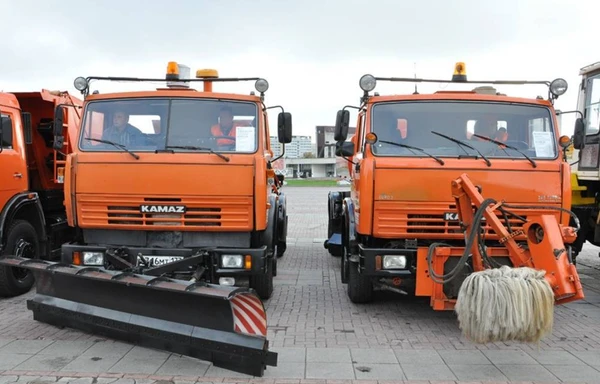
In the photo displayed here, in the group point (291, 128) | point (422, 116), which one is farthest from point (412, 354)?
point (291, 128)

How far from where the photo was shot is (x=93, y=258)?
18.5 ft

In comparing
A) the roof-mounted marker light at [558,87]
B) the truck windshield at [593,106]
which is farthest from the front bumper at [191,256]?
the truck windshield at [593,106]

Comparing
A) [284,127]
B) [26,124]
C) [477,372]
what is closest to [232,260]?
[284,127]

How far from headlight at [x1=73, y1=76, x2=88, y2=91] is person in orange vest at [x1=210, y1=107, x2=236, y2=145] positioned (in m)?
1.68

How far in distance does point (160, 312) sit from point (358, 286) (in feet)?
8.75

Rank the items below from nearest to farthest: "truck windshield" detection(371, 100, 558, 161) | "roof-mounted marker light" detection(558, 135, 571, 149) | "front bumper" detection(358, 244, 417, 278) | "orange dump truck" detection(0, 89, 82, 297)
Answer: "front bumper" detection(358, 244, 417, 278) < "roof-mounted marker light" detection(558, 135, 571, 149) < "truck windshield" detection(371, 100, 558, 161) < "orange dump truck" detection(0, 89, 82, 297)

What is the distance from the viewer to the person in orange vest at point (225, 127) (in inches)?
236

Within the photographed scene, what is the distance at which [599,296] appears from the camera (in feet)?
23.7

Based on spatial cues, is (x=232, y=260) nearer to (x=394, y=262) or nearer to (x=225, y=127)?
(x=225, y=127)

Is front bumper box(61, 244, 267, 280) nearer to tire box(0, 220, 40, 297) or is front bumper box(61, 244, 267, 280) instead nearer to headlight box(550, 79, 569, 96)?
tire box(0, 220, 40, 297)

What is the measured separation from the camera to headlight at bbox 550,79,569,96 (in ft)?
19.5

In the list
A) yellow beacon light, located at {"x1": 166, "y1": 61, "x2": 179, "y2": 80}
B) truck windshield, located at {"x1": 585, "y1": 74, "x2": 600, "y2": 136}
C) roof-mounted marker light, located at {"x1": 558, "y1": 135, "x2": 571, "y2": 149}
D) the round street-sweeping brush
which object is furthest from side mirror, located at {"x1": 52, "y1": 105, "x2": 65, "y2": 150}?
truck windshield, located at {"x1": 585, "y1": 74, "x2": 600, "y2": 136}

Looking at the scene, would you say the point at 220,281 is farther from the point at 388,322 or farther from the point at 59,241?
the point at 59,241

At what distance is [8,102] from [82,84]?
1.35 metres
